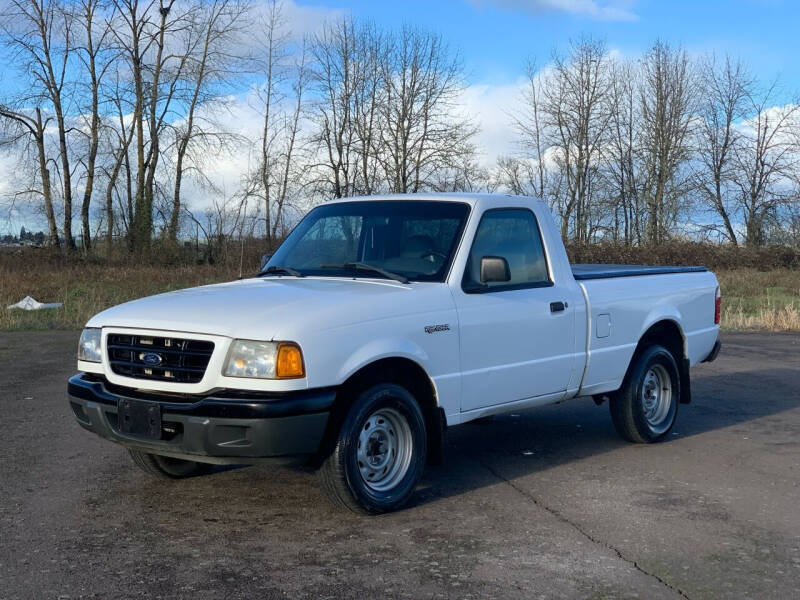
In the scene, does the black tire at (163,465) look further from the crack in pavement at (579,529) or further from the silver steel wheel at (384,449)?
the crack in pavement at (579,529)

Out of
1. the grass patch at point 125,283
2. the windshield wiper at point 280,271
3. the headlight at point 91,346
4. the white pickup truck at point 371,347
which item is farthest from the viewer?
the grass patch at point 125,283

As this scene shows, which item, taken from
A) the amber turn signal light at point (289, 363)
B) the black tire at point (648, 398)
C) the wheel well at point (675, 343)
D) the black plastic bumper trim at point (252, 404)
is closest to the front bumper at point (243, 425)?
the black plastic bumper trim at point (252, 404)

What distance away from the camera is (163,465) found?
639 centimetres

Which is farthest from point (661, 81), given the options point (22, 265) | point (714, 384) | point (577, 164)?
point (714, 384)

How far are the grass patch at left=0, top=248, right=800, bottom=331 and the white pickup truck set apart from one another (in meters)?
13.7

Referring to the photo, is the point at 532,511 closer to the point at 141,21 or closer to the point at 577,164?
the point at 141,21

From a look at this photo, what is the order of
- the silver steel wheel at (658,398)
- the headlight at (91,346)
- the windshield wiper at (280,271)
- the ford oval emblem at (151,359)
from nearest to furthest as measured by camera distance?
the ford oval emblem at (151,359) < the headlight at (91,346) < the windshield wiper at (280,271) < the silver steel wheel at (658,398)

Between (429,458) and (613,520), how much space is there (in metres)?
1.22

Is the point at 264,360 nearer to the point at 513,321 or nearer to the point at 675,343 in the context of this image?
the point at 513,321

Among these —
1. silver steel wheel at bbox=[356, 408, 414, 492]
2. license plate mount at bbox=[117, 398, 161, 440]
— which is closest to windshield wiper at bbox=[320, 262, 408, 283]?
silver steel wheel at bbox=[356, 408, 414, 492]

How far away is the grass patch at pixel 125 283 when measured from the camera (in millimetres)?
23506

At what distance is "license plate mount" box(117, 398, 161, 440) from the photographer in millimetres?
5234

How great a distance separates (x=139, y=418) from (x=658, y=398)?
4.64m

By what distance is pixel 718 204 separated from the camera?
50.2 m
